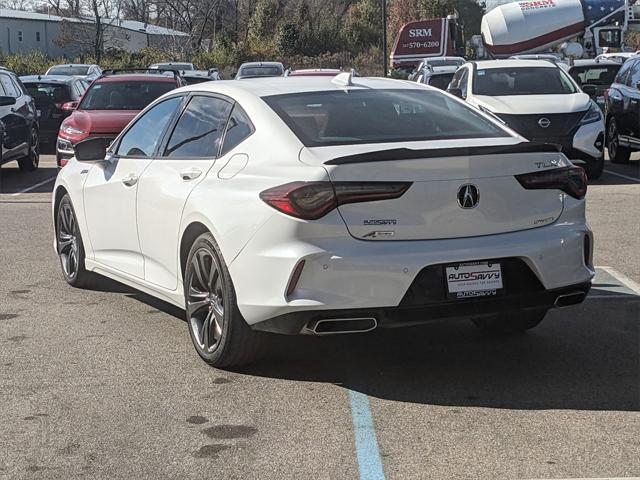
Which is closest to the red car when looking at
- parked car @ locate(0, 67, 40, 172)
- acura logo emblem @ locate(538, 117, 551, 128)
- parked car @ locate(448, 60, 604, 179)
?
parked car @ locate(0, 67, 40, 172)

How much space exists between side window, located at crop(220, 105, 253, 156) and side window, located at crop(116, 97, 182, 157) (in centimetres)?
89

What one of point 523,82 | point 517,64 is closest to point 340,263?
point 523,82

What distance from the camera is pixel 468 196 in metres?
5.36

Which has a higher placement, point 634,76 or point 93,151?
point 93,151

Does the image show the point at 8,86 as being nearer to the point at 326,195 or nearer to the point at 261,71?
the point at 326,195

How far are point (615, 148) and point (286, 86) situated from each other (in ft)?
41.3

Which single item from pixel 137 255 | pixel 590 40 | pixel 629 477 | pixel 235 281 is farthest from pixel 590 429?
pixel 590 40

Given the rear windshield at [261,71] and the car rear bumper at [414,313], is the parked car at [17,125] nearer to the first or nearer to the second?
the car rear bumper at [414,313]

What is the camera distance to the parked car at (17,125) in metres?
16.1

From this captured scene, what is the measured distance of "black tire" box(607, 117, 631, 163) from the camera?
58.3 ft

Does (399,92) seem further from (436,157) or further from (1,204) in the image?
(1,204)

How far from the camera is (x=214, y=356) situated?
19.1 feet

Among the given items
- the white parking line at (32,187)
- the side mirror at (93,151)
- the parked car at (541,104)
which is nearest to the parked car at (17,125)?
the white parking line at (32,187)

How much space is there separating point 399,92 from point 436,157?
121 centimetres
